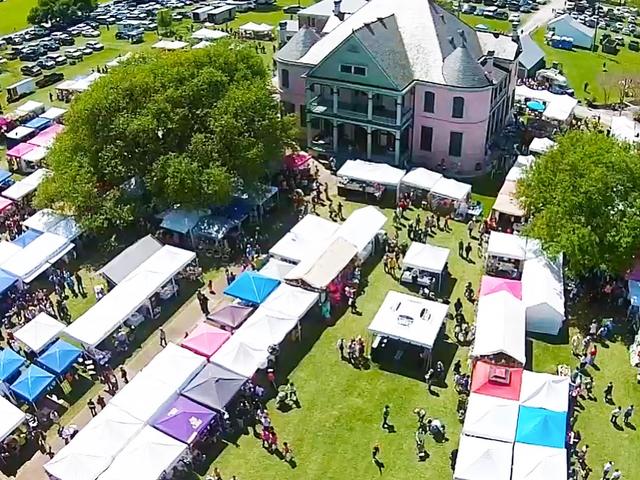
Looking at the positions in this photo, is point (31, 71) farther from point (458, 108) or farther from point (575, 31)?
point (575, 31)

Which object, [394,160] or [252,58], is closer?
[252,58]

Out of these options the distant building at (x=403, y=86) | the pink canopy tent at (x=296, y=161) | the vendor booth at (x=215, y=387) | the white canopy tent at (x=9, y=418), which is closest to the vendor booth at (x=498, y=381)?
the vendor booth at (x=215, y=387)

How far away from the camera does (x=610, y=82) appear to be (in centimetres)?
6469

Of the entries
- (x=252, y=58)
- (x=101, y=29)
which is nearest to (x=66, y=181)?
(x=252, y=58)

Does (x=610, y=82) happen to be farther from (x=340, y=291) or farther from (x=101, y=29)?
(x=101, y=29)

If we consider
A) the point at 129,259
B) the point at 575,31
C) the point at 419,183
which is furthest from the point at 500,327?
the point at 575,31

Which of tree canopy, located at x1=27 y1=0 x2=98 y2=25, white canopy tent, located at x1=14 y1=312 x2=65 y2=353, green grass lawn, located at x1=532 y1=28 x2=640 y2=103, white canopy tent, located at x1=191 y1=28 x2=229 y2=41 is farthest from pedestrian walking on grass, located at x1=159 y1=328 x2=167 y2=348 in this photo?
tree canopy, located at x1=27 y1=0 x2=98 y2=25

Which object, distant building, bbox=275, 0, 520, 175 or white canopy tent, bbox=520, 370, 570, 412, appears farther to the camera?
distant building, bbox=275, 0, 520, 175

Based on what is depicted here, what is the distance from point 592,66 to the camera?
71875 mm

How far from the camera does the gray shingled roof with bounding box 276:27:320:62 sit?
53.0 meters

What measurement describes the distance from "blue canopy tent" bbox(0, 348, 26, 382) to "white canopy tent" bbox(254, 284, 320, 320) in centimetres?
1087

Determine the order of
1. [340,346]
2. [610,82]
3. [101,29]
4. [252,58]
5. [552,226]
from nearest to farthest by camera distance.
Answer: [340,346] < [552,226] < [252,58] < [610,82] < [101,29]

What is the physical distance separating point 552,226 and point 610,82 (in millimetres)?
35794

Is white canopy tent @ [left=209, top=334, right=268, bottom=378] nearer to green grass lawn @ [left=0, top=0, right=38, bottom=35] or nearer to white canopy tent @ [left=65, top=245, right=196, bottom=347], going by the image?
white canopy tent @ [left=65, top=245, right=196, bottom=347]
